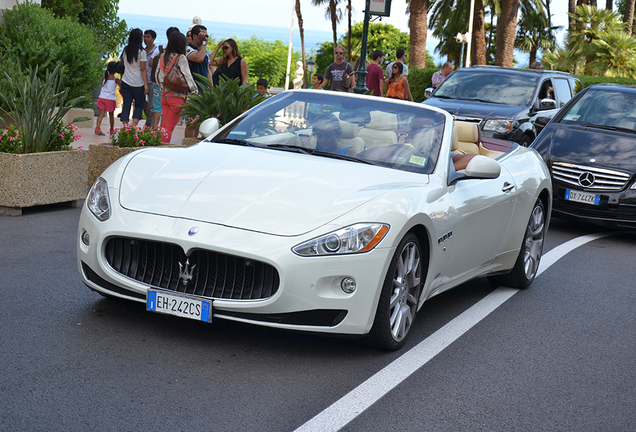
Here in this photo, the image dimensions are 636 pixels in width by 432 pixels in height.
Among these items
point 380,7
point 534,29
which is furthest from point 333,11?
point 380,7

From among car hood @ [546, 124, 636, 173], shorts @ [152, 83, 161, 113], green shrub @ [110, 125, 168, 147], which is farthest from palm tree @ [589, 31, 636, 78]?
green shrub @ [110, 125, 168, 147]

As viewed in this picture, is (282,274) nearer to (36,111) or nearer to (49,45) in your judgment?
(36,111)

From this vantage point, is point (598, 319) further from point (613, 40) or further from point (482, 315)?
point (613, 40)

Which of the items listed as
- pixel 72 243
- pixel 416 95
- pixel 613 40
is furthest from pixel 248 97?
pixel 613 40

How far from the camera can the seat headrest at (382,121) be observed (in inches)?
222

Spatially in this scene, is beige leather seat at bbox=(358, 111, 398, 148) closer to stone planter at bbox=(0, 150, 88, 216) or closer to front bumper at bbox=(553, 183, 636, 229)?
stone planter at bbox=(0, 150, 88, 216)

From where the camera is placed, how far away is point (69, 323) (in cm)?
489

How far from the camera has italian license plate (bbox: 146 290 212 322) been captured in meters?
4.37

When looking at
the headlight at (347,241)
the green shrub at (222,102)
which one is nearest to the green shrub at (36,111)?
the green shrub at (222,102)

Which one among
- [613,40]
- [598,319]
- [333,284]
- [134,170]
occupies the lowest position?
[598,319]

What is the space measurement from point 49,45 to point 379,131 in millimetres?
11250

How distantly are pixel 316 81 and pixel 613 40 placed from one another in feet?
73.2

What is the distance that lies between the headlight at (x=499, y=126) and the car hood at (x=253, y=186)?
781 centimetres

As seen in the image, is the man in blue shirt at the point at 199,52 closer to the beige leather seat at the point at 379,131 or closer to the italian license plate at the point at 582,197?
the italian license plate at the point at 582,197
